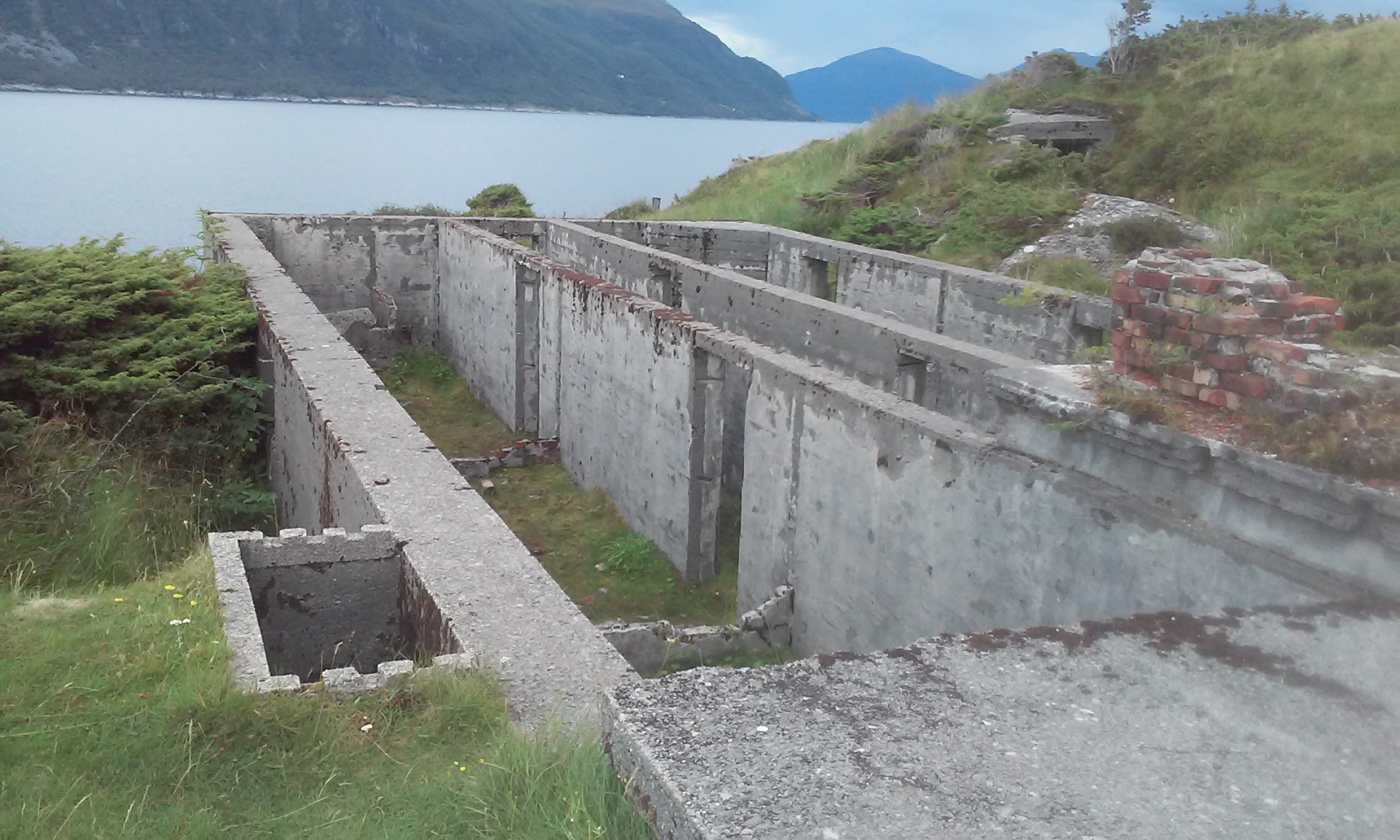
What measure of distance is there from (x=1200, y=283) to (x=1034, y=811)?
290cm

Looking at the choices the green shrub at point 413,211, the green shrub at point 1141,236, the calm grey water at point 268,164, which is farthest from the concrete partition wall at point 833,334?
the green shrub at point 413,211

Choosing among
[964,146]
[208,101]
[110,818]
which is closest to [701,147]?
[208,101]

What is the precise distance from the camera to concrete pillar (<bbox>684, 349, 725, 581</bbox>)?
862 centimetres

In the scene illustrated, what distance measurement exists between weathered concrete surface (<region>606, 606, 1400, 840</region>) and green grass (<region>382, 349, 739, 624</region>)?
506 centimetres

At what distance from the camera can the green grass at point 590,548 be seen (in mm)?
8555

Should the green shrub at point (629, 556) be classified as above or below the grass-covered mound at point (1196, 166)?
below

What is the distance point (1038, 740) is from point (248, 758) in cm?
232

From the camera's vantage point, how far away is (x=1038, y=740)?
9.45 ft

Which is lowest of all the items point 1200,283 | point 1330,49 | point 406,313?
point 406,313

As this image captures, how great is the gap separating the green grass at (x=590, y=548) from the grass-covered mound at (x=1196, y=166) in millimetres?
6967

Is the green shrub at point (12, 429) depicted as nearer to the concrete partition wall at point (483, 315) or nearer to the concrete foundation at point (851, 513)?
the concrete foundation at point (851, 513)

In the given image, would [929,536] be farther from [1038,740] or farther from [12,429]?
[12,429]

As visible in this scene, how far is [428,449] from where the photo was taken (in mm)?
6535

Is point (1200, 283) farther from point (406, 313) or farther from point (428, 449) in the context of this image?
point (406, 313)
